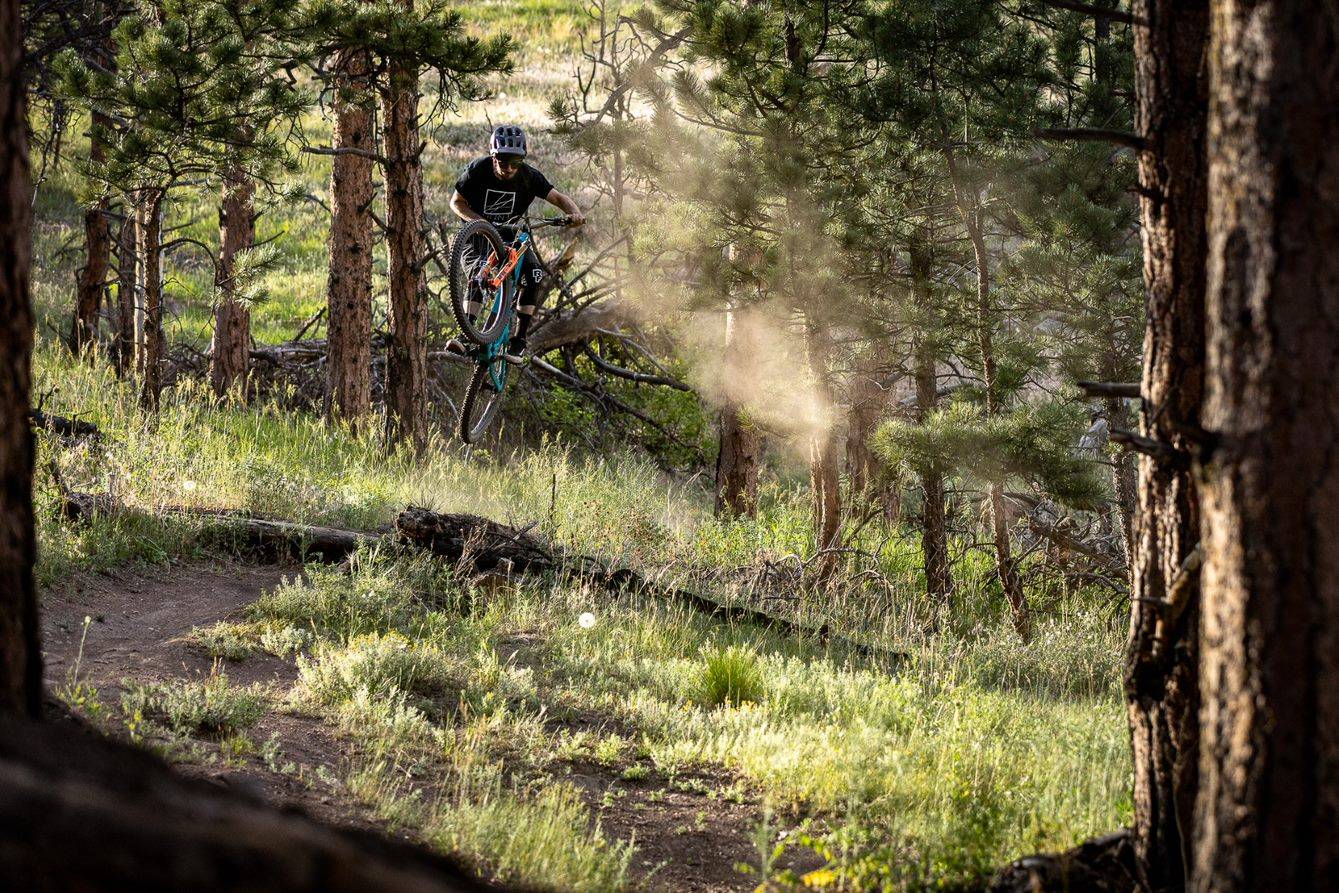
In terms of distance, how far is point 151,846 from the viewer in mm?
1681

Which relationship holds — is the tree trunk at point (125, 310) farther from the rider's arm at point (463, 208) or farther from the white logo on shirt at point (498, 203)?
the white logo on shirt at point (498, 203)

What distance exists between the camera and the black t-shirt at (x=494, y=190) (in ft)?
31.6

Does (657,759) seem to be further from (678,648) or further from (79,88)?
(79,88)

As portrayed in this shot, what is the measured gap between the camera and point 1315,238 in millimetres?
2637

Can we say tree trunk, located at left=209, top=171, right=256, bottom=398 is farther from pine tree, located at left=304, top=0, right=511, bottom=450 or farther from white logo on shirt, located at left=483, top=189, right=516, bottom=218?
white logo on shirt, located at left=483, top=189, right=516, bottom=218

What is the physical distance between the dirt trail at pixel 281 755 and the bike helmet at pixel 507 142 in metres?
3.87

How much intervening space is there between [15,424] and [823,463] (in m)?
8.80

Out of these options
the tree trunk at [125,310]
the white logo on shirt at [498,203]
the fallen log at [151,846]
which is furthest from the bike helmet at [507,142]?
the fallen log at [151,846]

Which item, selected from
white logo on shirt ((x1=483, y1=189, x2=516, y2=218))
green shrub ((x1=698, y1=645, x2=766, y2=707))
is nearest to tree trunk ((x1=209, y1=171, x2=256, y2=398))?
white logo on shirt ((x1=483, y1=189, x2=516, y2=218))

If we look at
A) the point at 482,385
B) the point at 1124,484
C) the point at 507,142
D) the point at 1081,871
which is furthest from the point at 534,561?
the point at 1081,871

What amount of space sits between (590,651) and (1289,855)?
5.14 meters

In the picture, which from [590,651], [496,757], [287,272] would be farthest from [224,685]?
[287,272]

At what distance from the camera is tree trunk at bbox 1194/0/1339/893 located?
264cm

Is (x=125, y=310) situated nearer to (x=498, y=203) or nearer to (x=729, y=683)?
(x=498, y=203)
